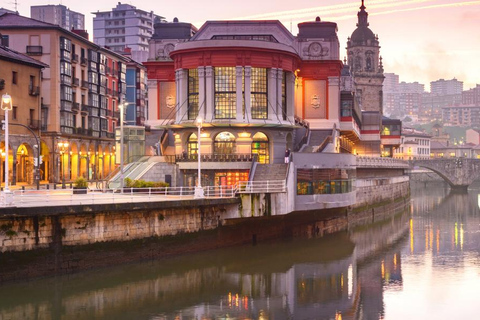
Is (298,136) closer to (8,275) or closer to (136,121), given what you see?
(8,275)

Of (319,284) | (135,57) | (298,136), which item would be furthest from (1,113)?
(135,57)

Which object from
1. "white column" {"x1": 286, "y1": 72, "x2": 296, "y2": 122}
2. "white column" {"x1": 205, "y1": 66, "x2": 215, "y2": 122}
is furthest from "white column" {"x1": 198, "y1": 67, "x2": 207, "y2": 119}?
"white column" {"x1": 286, "y1": 72, "x2": 296, "y2": 122}

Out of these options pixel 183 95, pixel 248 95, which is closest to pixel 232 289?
pixel 248 95

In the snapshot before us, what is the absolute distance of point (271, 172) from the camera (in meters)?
65.2

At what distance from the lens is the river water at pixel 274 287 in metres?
40.9

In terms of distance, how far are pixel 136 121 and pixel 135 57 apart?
28714 millimetres

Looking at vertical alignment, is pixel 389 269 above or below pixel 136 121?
below

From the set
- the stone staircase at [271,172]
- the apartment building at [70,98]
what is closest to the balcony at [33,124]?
the apartment building at [70,98]

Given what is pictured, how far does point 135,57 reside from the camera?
163000 millimetres

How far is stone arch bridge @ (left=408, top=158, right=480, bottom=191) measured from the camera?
186 m

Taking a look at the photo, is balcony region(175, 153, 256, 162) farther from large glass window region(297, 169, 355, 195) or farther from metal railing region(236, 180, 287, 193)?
large glass window region(297, 169, 355, 195)

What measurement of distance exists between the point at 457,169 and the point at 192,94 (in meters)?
126

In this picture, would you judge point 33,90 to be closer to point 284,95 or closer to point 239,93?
point 239,93

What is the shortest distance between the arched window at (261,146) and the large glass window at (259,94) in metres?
1.99
